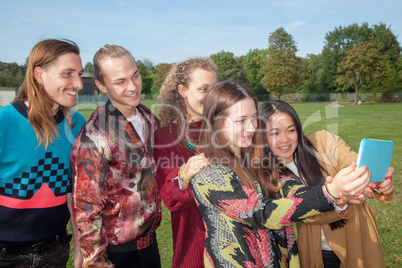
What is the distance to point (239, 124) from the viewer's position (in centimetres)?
186

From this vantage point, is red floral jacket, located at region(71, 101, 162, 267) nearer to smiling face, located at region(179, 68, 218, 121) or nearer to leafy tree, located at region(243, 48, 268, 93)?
smiling face, located at region(179, 68, 218, 121)

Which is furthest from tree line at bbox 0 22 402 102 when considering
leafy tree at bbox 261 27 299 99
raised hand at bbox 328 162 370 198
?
raised hand at bbox 328 162 370 198

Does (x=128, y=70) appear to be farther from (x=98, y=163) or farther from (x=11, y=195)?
(x=11, y=195)

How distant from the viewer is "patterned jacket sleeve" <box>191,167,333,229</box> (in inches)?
59.3

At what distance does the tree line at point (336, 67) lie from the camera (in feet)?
166

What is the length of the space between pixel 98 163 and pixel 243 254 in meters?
1.13

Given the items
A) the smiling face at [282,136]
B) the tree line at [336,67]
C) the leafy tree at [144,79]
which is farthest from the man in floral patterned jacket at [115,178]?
the leafy tree at [144,79]

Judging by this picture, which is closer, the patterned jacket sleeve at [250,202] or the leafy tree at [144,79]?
the patterned jacket sleeve at [250,202]

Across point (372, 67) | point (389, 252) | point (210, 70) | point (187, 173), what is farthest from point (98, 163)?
point (372, 67)

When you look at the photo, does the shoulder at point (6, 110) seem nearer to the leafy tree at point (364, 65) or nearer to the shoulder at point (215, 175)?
the shoulder at point (215, 175)

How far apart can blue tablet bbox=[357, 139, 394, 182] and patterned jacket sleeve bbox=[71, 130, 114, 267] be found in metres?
1.63

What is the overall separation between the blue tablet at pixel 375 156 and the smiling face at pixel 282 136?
2.96 feet

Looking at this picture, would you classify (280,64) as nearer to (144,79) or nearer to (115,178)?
(144,79)

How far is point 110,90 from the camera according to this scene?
7.58 feet
